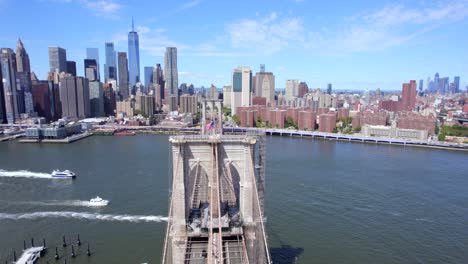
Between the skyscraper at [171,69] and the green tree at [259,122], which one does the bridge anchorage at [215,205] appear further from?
the skyscraper at [171,69]

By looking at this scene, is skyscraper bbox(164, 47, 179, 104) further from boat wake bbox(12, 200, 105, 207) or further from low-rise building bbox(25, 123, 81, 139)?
boat wake bbox(12, 200, 105, 207)

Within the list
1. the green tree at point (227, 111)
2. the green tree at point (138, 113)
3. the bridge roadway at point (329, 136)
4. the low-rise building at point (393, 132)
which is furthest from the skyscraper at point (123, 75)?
the low-rise building at point (393, 132)

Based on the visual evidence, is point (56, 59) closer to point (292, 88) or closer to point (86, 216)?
point (292, 88)

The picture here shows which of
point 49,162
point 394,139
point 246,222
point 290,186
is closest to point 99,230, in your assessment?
point 246,222

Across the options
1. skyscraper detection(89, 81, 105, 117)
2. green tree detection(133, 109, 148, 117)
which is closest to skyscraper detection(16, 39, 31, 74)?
skyscraper detection(89, 81, 105, 117)

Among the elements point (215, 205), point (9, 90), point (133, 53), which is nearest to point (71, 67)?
point (9, 90)

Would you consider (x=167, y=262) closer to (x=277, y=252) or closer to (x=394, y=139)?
(x=277, y=252)
